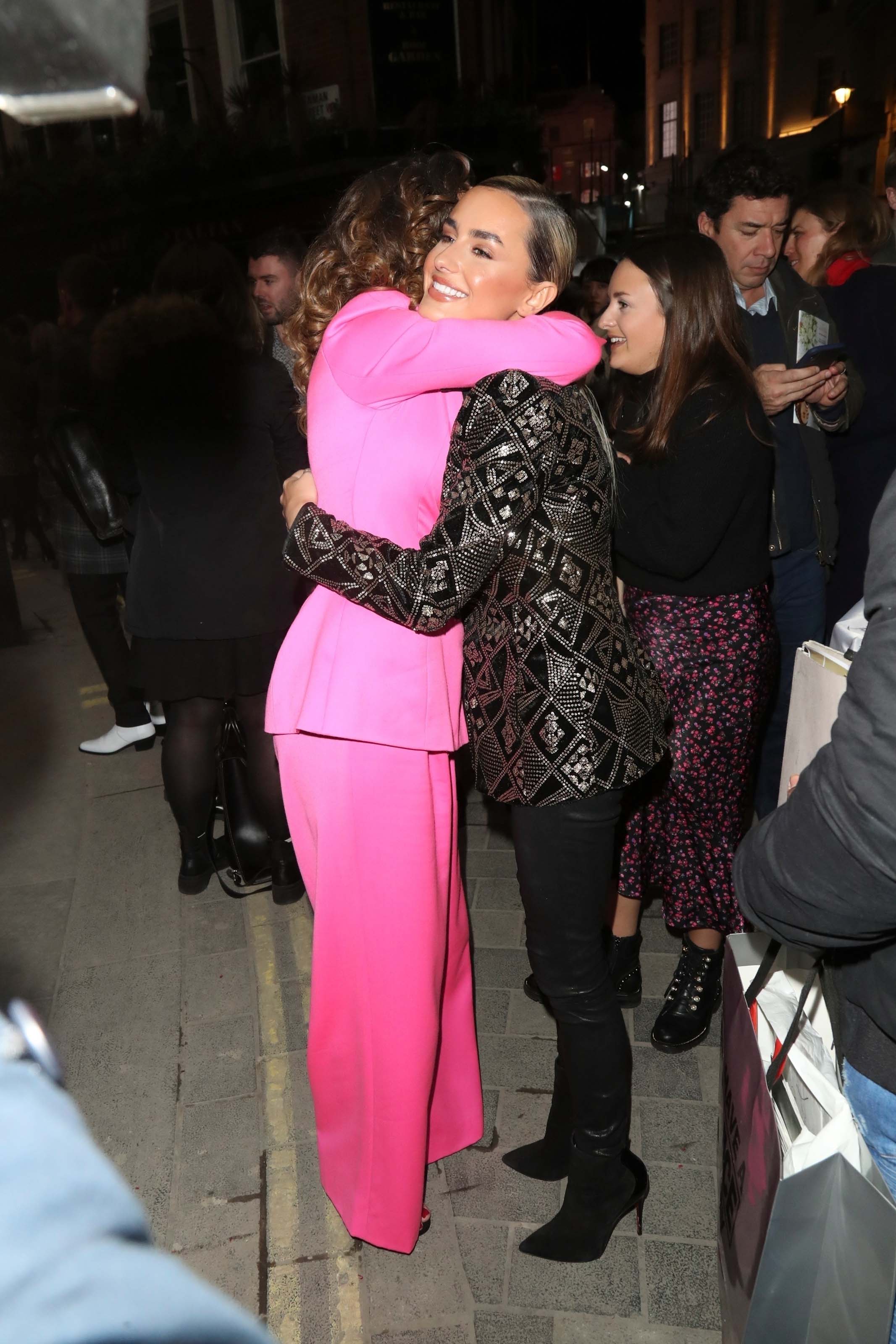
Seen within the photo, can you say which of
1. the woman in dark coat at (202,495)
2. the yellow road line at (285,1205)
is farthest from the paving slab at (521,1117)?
the woman in dark coat at (202,495)

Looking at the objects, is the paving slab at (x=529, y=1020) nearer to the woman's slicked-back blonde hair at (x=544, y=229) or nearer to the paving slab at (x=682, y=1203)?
the paving slab at (x=682, y=1203)

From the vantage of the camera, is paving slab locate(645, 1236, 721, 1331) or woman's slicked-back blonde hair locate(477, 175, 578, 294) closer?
woman's slicked-back blonde hair locate(477, 175, 578, 294)

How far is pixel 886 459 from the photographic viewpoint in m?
3.78

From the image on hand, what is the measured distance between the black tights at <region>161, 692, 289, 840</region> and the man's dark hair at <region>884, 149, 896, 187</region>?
3.38 metres

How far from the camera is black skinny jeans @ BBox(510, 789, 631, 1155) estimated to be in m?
2.08

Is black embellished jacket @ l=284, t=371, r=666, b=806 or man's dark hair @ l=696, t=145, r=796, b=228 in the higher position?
man's dark hair @ l=696, t=145, r=796, b=228

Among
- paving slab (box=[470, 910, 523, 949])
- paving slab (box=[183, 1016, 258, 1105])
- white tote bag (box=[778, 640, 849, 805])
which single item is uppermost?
white tote bag (box=[778, 640, 849, 805])

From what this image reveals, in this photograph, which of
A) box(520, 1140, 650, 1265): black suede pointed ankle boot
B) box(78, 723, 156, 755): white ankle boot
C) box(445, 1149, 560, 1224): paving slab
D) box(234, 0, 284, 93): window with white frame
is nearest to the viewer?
box(520, 1140, 650, 1265): black suede pointed ankle boot

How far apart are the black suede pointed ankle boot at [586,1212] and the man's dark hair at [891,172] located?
3.96 metres

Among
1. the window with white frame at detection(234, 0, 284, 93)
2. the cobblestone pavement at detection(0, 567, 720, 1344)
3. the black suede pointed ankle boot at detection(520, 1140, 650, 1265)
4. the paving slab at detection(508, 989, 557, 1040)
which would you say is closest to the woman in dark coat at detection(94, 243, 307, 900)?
the cobblestone pavement at detection(0, 567, 720, 1344)

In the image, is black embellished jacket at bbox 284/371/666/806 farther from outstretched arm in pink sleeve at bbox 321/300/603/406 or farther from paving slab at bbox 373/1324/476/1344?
paving slab at bbox 373/1324/476/1344

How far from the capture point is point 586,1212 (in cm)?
232

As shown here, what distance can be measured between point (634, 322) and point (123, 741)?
3990 mm

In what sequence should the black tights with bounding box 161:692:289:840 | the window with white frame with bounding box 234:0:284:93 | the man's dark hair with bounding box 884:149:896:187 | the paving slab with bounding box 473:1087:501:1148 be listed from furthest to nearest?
the window with white frame with bounding box 234:0:284:93 → the man's dark hair with bounding box 884:149:896:187 → the black tights with bounding box 161:692:289:840 → the paving slab with bounding box 473:1087:501:1148
